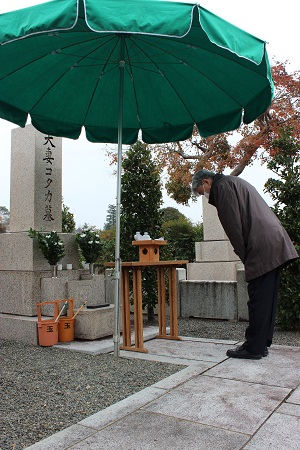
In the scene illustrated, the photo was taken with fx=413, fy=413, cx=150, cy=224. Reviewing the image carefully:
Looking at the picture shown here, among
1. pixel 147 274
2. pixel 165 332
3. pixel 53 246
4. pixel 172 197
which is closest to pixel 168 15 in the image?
pixel 53 246

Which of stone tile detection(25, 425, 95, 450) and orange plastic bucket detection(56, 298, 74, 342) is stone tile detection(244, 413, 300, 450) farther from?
orange plastic bucket detection(56, 298, 74, 342)

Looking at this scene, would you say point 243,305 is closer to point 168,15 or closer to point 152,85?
point 152,85

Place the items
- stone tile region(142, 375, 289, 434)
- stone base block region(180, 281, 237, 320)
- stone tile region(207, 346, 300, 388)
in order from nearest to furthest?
stone tile region(142, 375, 289, 434)
stone tile region(207, 346, 300, 388)
stone base block region(180, 281, 237, 320)

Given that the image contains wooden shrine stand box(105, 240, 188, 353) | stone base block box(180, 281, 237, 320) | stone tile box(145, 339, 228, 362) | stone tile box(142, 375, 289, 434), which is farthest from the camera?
stone base block box(180, 281, 237, 320)

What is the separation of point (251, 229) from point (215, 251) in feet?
12.9

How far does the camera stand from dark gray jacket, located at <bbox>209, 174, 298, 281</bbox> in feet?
12.3

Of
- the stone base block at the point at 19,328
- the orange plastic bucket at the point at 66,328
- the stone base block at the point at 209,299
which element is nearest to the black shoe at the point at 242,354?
the orange plastic bucket at the point at 66,328

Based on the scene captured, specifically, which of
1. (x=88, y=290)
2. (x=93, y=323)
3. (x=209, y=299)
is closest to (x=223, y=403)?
(x=93, y=323)

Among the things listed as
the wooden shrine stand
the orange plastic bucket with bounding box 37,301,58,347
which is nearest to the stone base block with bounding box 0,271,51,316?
the orange plastic bucket with bounding box 37,301,58,347

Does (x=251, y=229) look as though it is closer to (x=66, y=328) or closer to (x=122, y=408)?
(x=122, y=408)

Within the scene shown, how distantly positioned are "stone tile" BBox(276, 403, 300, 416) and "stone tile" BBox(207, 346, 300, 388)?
0.43 m

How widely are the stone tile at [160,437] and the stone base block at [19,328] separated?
9.00ft

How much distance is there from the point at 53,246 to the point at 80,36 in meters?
2.45

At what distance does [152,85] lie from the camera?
4.54 meters
